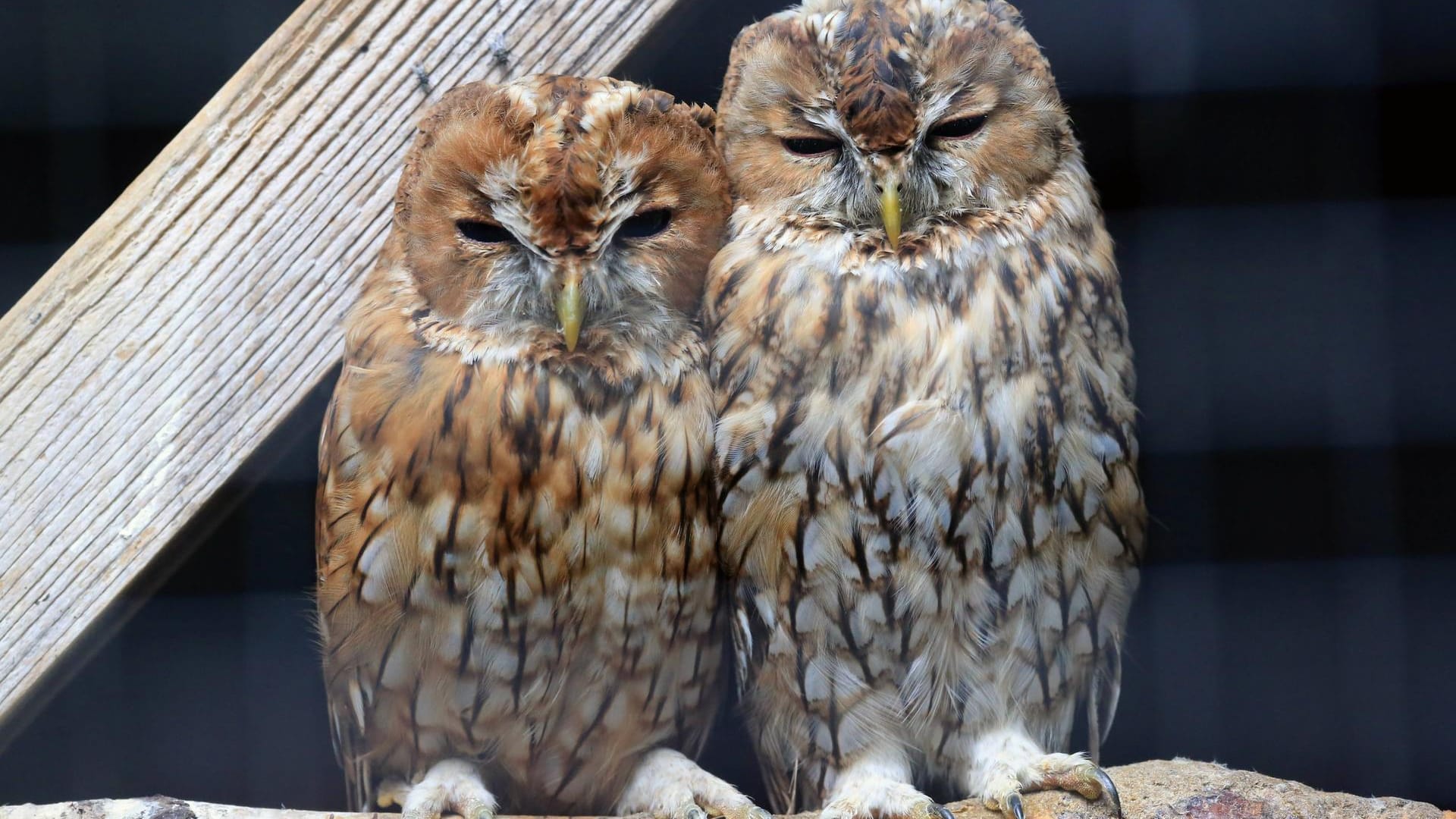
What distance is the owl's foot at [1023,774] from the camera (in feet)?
4.44

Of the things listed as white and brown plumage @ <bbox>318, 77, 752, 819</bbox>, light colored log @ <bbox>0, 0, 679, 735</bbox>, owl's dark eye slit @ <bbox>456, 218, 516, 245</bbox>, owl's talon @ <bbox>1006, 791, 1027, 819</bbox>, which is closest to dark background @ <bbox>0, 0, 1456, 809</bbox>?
light colored log @ <bbox>0, 0, 679, 735</bbox>

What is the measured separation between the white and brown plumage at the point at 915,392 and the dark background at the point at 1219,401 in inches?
16.2

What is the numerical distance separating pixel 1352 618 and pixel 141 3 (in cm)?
202

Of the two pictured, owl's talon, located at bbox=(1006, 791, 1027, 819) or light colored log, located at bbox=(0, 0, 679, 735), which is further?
light colored log, located at bbox=(0, 0, 679, 735)

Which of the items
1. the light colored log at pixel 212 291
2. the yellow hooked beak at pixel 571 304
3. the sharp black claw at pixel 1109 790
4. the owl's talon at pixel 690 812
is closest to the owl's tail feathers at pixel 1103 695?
the sharp black claw at pixel 1109 790

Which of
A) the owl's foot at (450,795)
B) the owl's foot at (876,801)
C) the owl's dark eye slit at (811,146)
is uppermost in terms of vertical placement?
the owl's dark eye slit at (811,146)

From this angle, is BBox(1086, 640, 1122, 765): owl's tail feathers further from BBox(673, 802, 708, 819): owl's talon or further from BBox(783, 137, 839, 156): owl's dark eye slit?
BBox(783, 137, 839, 156): owl's dark eye slit

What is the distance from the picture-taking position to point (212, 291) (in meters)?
1.51

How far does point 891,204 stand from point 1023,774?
25.5 inches

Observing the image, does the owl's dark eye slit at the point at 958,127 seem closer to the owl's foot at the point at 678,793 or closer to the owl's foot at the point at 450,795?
the owl's foot at the point at 678,793

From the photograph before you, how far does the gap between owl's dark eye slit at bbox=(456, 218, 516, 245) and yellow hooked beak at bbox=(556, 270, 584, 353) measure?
8cm

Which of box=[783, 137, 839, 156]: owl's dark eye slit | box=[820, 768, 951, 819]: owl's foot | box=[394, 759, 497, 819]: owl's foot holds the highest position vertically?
box=[783, 137, 839, 156]: owl's dark eye slit

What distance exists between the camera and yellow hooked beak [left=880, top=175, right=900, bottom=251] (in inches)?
51.2

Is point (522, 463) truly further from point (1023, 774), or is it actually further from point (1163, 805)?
point (1163, 805)
